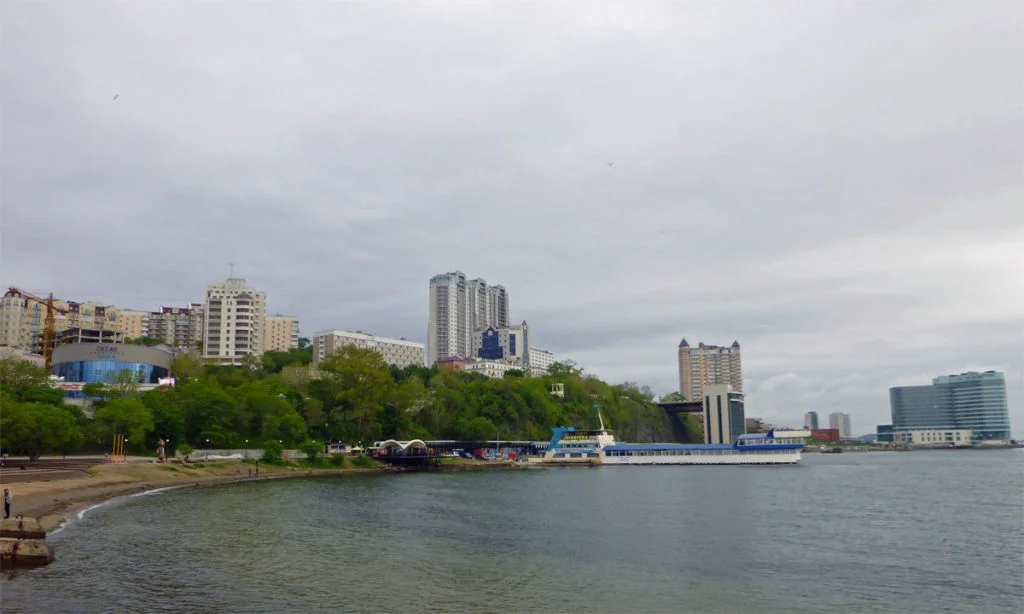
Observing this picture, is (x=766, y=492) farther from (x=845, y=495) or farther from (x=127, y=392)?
(x=127, y=392)

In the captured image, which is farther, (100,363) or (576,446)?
(576,446)

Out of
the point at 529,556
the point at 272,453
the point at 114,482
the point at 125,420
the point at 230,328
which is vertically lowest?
the point at 529,556

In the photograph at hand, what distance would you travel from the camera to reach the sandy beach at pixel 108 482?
45556 mm

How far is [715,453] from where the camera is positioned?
143125 mm

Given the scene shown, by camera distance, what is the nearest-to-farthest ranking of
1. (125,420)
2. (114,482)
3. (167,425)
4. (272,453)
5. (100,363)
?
1. (114,482)
2. (125,420)
3. (167,425)
4. (272,453)
5. (100,363)

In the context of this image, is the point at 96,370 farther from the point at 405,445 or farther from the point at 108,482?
the point at 108,482

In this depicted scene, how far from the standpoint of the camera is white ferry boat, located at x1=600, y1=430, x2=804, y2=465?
136250 millimetres

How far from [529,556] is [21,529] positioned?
25.1 meters

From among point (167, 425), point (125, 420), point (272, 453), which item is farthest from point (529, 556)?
point (167, 425)

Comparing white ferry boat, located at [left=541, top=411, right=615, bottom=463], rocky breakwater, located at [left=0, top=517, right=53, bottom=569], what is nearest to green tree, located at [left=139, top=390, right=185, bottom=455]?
rocky breakwater, located at [left=0, top=517, right=53, bottom=569]

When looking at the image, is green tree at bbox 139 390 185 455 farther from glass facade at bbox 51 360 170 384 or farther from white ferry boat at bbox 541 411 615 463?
white ferry boat at bbox 541 411 615 463

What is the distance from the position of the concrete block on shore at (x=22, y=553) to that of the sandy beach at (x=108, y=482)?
389 inches

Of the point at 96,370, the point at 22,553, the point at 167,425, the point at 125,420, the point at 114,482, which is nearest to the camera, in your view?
the point at 22,553

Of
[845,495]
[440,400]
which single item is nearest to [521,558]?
[845,495]
